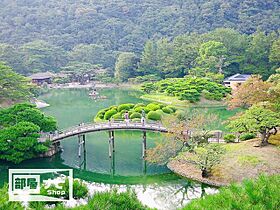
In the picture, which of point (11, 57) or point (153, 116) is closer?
point (153, 116)

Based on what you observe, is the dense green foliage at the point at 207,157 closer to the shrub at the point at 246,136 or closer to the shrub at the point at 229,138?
the shrub at the point at 229,138

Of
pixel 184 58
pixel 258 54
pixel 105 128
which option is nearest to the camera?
pixel 105 128

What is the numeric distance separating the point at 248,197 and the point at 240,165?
13636mm

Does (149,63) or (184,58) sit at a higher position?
(184,58)

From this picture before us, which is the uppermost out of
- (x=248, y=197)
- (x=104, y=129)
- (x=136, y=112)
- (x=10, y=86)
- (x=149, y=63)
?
(x=149, y=63)

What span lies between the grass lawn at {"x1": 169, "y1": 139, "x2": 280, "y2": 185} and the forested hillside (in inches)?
1917

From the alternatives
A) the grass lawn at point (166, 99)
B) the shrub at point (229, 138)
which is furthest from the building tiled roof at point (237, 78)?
the shrub at point (229, 138)

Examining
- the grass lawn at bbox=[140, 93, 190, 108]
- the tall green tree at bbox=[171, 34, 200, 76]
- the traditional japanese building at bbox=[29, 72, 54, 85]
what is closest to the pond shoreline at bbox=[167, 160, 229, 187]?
the grass lawn at bbox=[140, 93, 190, 108]

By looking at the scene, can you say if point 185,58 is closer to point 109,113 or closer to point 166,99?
point 166,99

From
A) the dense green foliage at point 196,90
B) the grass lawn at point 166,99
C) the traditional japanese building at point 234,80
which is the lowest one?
the grass lawn at point 166,99

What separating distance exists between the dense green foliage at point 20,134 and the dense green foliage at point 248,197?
16.9 m

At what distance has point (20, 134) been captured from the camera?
69.8 feet

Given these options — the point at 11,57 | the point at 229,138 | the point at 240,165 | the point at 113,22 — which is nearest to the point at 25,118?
the point at 229,138

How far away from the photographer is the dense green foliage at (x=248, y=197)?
210 inches
